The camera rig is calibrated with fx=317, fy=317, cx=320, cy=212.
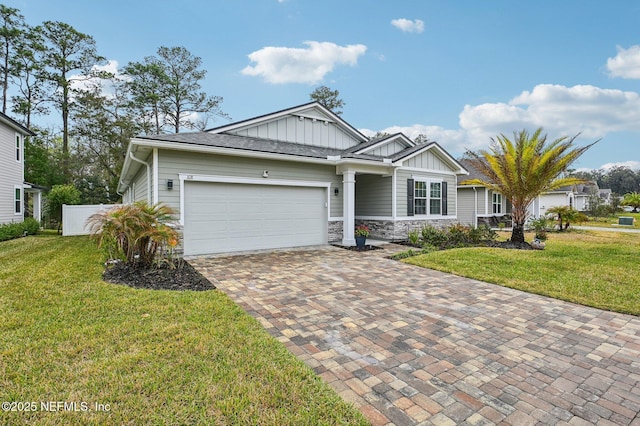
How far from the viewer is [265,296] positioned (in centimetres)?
497

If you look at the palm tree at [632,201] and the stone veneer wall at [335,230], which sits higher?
the palm tree at [632,201]

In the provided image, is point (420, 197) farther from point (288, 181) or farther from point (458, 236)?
point (288, 181)

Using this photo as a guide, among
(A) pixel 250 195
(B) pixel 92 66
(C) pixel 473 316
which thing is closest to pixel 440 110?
(A) pixel 250 195

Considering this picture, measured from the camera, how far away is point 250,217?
376 inches

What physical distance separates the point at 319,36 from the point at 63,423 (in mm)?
14951

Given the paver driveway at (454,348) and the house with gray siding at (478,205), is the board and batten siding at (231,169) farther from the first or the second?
the house with gray siding at (478,205)

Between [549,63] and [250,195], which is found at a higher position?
[549,63]

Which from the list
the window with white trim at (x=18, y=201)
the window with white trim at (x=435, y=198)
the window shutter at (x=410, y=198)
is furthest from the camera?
the window with white trim at (x=18, y=201)

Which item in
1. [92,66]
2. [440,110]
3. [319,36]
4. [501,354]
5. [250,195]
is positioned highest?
[92,66]

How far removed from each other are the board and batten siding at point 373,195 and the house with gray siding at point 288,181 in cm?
4

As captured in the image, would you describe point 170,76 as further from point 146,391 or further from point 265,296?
point 146,391

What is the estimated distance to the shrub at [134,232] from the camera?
19.9 feet

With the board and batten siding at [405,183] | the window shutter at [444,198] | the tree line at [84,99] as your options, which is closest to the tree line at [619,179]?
the board and batten siding at [405,183]

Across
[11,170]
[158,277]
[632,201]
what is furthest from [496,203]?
[11,170]
